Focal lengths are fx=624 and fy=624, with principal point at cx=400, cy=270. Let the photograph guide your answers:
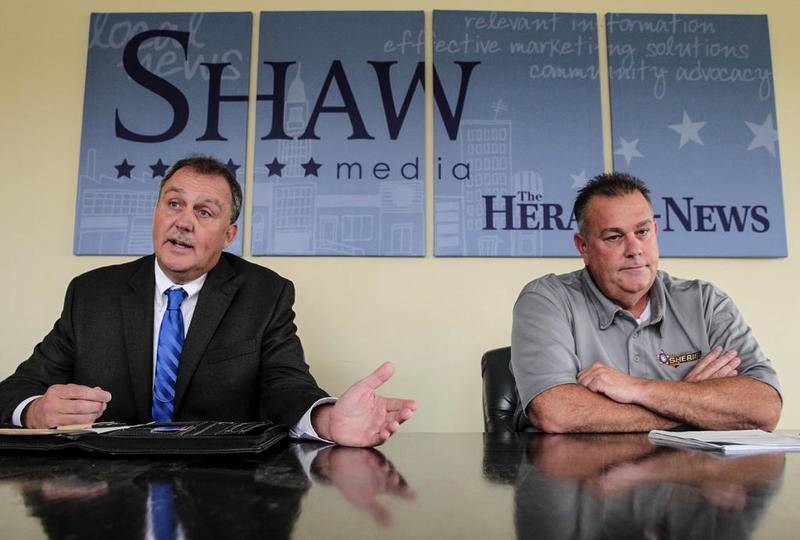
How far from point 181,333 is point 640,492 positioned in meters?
1.37

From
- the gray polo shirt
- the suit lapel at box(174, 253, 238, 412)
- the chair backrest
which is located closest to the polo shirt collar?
the gray polo shirt

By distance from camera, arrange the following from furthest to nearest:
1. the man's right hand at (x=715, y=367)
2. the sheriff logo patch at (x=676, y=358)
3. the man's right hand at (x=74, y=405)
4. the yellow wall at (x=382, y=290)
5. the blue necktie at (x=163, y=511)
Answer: the yellow wall at (x=382, y=290)
the sheriff logo patch at (x=676, y=358)
the man's right hand at (x=715, y=367)
the man's right hand at (x=74, y=405)
the blue necktie at (x=163, y=511)

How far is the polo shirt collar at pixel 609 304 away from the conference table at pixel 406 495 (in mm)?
858

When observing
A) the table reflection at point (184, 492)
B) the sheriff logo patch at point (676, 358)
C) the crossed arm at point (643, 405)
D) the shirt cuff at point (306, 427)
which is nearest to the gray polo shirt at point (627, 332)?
the sheriff logo patch at point (676, 358)

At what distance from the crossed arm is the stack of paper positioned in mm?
267

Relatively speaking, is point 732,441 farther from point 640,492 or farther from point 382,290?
point 382,290

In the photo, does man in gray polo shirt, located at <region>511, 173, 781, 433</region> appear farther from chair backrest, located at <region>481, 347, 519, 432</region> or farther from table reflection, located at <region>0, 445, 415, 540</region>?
table reflection, located at <region>0, 445, 415, 540</region>

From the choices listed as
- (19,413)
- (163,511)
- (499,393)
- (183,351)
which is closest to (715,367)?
(499,393)

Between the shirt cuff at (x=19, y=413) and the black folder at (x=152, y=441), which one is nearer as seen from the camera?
the black folder at (x=152, y=441)

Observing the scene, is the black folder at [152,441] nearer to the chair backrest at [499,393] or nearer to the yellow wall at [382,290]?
the chair backrest at [499,393]

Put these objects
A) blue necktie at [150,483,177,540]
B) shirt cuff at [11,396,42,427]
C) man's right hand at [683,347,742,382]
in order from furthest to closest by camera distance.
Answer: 1. man's right hand at [683,347,742,382]
2. shirt cuff at [11,396,42,427]
3. blue necktie at [150,483,177,540]

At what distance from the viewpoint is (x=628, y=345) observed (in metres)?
1.75

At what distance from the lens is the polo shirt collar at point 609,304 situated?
178cm

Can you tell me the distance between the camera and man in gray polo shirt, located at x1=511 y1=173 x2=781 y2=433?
4.88 feet
